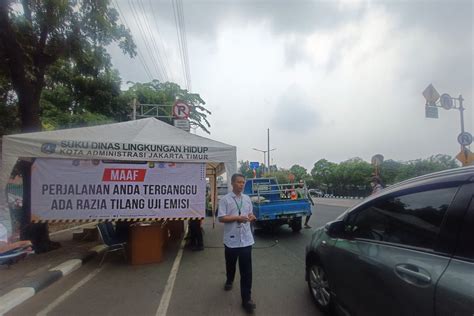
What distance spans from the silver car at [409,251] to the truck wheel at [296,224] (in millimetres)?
6418

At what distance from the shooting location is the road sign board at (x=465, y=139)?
11.9m

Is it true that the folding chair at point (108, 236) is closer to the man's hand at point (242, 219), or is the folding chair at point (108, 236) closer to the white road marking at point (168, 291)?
the white road marking at point (168, 291)

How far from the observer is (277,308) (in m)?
3.83

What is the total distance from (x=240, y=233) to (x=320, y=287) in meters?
1.23

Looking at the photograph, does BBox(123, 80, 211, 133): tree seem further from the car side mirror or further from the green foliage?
the green foliage

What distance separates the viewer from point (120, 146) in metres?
6.43

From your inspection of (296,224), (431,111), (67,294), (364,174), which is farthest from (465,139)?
(364,174)

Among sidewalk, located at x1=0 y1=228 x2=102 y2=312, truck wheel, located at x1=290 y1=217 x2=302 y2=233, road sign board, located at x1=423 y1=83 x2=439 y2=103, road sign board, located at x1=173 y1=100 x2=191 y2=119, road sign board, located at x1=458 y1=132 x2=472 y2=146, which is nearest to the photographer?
sidewalk, located at x1=0 y1=228 x2=102 y2=312

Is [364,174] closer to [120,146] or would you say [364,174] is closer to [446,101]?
[446,101]

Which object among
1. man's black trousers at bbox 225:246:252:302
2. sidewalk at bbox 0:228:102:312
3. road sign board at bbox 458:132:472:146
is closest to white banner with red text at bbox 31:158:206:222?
sidewalk at bbox 0:228:102:312

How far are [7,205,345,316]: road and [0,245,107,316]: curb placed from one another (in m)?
0.10

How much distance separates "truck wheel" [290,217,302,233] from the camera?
9.73m

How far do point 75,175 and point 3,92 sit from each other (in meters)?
8.04

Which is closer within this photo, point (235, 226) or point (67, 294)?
point (235, 226)
